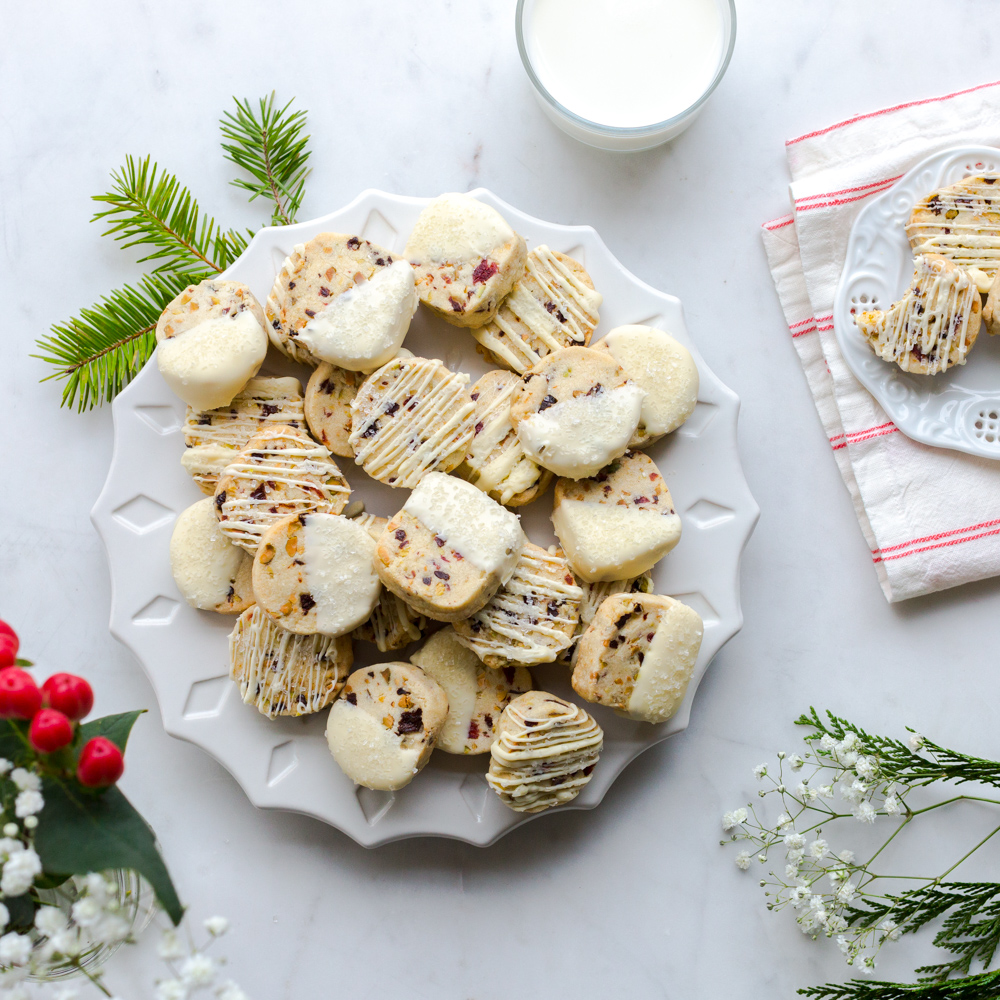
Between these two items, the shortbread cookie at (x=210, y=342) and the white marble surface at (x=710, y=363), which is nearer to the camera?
the shortbread cookie at (x=210, y=342)

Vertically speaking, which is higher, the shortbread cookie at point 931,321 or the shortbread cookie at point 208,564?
the shortbread cookie at point 931,321

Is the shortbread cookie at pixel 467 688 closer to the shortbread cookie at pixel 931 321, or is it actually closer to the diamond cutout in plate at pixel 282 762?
the diamond cutout in plate at pixel 282 762

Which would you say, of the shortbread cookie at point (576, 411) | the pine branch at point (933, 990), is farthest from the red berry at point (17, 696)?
the pine branch at point (933, 990)

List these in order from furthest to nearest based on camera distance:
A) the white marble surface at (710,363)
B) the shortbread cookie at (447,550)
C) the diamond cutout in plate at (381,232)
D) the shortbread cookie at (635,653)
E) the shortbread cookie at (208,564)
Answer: the white marble surface at (710,363)
the diamond cutout in plate at (381,232)
the shortbread cookie at (208,564)
the shortbread cookie at (635,653)
the shortbread cookie at (447,550)

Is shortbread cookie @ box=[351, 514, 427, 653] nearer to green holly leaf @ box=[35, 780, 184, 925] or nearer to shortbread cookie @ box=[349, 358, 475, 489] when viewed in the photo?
shortbread cookie @ box=[349, 358, 475, 489]

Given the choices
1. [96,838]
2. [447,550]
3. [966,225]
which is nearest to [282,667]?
[447,550]
